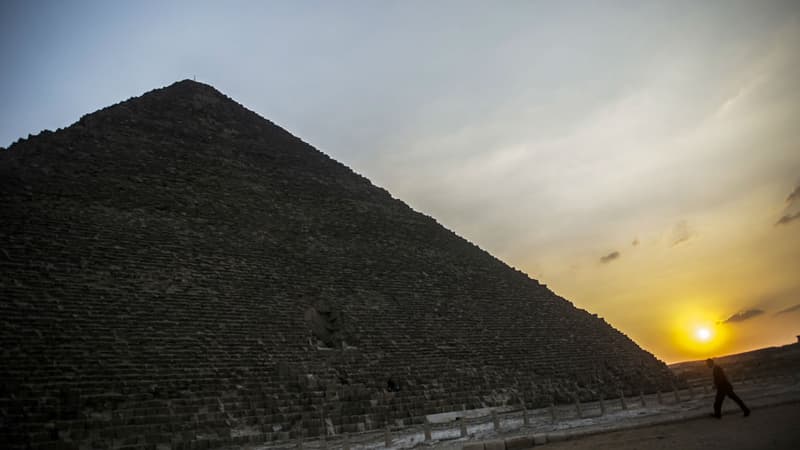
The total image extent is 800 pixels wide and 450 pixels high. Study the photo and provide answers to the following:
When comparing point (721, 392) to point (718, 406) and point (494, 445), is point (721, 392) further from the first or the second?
point (494, 445)

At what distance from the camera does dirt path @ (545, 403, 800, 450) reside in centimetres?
463

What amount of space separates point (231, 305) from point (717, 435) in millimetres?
8982

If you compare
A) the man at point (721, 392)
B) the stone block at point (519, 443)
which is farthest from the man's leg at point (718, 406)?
the stone block at point (519, 443)

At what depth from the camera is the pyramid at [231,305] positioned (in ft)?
25.9

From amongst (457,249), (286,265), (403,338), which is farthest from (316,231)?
(457,249)

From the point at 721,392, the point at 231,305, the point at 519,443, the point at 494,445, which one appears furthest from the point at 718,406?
the point at 231,305

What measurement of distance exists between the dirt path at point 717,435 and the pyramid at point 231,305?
16.1 feet

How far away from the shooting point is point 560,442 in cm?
655

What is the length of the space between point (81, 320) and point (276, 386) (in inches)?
140

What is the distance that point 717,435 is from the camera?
5418 millimetres

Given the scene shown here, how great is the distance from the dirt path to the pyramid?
194 inches

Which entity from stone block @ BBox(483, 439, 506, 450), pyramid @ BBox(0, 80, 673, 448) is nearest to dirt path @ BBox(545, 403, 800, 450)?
stone block @ BBox(483, 439, 506, 450)

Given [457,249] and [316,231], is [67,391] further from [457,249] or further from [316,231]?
[457,249]

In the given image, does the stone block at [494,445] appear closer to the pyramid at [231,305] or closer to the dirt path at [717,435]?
the dirt path at [717,435]
